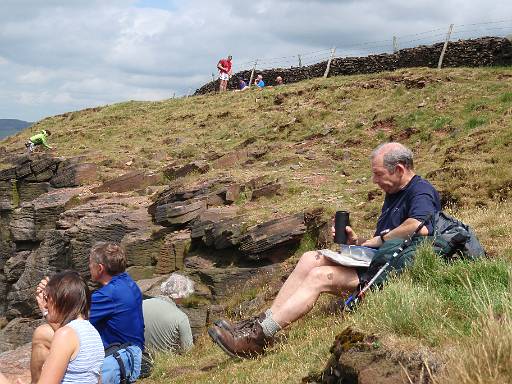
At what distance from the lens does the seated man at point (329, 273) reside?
6.09 meters

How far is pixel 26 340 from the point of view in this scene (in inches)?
576

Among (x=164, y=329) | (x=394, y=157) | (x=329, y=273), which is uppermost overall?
(x=394, y=157)

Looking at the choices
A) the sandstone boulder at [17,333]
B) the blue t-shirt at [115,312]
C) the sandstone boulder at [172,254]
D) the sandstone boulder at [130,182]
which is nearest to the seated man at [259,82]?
the sandstone boulder at [130,182]

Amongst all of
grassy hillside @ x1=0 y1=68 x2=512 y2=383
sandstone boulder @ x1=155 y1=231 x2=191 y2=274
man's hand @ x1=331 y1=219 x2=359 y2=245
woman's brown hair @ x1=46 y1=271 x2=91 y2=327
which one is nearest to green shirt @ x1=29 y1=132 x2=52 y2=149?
grassy hillside @ x1=0 y1=68 x2=512 y2=383

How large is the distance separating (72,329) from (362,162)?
13149 mm

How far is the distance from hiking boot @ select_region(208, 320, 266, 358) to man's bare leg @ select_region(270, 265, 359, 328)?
23 cm

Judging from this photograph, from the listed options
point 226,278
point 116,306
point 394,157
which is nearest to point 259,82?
point 226,278

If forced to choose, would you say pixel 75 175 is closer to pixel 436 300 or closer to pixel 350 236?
pixel 350 236

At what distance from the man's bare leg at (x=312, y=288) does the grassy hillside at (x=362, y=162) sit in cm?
27

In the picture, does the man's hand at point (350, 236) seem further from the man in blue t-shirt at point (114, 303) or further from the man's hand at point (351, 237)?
the man in blue t-shirt at point (114, 303)

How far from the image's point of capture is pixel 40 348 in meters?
4.89

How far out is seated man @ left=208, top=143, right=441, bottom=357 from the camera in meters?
6.09

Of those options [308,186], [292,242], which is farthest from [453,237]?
[308,186]

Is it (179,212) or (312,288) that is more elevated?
(312,288)
